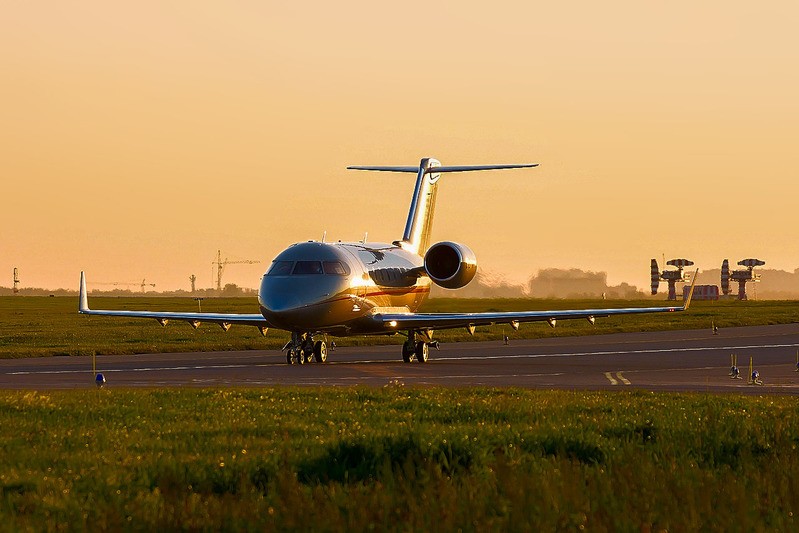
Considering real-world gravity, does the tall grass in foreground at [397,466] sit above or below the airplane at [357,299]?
below

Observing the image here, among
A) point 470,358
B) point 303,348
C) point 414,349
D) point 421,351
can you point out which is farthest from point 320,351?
point 470,358

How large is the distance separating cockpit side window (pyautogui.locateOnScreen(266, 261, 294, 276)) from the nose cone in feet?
0.66

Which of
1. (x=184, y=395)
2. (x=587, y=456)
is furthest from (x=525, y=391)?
(x=587, y=456)

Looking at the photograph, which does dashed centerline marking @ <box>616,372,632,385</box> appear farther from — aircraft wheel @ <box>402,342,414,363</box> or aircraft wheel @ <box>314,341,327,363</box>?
aircraft wheel @ <box>314,341,327,363</box>

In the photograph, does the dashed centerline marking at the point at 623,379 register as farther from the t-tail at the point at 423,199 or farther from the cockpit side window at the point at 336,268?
the t-tail at the point at 423,199

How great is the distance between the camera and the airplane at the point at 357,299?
117 ft

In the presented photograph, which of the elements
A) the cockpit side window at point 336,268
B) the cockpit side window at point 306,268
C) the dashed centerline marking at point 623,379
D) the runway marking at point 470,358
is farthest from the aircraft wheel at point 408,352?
the dashed centerline marking at point 623,379

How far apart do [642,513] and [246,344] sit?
40633 millimetres

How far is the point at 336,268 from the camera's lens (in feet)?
120

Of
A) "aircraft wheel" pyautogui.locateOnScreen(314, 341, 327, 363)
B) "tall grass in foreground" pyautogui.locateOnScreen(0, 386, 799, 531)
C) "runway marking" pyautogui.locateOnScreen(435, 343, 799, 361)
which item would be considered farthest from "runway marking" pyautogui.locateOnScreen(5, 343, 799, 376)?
"tall grass in foreground" pyautogui.locateOnScreen(0, 386, 799, 531)

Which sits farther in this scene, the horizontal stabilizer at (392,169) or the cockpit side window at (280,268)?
the horizontal stabilizer at (392,169)

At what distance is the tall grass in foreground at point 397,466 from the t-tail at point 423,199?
28678mm

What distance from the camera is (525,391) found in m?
22.1

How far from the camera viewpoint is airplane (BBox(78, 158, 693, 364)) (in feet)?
117
